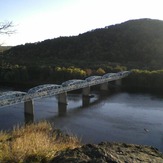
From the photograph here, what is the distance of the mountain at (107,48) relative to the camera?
5379 inches

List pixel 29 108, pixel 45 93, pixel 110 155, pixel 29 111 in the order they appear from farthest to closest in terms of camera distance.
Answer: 1. pixel 45 93
2. pixel 29 108
3. pixel 29 111
4. pixel 110 155

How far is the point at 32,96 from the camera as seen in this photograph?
6206cm

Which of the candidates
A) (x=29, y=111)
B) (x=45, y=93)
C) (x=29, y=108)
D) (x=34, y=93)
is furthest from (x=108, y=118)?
(x=45, y=93)

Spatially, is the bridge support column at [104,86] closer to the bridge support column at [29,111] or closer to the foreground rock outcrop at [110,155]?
the bridge support column at [29,111]

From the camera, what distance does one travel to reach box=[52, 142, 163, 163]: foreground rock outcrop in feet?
25.1

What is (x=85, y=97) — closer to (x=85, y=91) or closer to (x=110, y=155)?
(x=85, y=91)

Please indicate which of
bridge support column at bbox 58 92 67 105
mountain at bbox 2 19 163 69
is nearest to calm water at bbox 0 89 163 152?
bridge support column at bbox 58 92 67 105

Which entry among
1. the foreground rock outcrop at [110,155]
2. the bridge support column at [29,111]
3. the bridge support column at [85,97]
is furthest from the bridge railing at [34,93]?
the foreground rock outcrop at [110,155]

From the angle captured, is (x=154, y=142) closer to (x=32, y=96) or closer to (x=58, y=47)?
(x=32, y=96)

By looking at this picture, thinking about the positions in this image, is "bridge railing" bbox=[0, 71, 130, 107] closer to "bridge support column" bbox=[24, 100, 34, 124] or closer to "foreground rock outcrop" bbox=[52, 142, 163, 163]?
"bridge support column" bbox=[24, 100, 34, 124]

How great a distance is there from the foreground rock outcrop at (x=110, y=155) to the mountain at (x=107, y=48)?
114085 mm

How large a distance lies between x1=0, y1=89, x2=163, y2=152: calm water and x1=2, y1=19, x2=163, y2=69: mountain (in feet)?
174

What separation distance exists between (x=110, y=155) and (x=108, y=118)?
1917 inches

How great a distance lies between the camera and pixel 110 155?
25.5 ft
